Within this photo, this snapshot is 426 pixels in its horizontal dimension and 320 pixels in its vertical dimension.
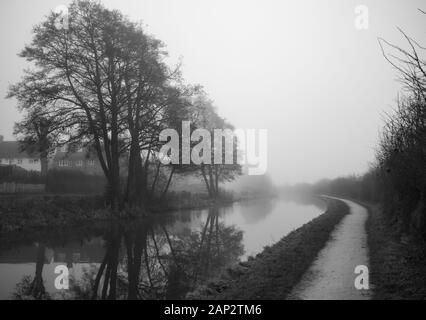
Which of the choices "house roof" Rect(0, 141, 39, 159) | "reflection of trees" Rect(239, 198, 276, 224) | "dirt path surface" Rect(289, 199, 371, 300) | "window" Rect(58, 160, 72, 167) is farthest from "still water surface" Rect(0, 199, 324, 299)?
"house roof" Rect(0, 141, 39, 159)

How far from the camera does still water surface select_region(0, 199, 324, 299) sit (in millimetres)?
11041

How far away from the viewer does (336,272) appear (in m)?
11.5

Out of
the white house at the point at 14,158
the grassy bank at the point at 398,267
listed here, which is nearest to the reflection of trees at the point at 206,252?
the grassy bank at the point at 398,267

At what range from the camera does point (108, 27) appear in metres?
27.2

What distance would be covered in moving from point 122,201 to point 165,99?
30.5 feet

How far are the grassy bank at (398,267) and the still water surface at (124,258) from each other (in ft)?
17.8

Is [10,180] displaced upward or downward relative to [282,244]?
upward

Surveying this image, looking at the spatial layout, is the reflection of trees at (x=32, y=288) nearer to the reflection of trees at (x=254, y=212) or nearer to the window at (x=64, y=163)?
the reflection of trees at (x=254, y=212)

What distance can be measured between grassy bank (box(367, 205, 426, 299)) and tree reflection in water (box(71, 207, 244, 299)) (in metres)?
5.56

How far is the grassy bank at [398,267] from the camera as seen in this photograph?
919cm

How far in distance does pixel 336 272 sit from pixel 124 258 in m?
8.56

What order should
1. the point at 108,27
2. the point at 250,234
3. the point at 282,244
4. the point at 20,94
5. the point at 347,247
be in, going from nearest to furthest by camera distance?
the point at 347,247 < the point at 282,244 < the point at 250,234 < the point at 20,94 < the point at 108,27
